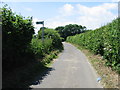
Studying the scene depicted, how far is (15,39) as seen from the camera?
747cm

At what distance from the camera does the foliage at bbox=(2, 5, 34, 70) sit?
6619mm

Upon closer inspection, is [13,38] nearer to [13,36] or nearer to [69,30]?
[13,36]

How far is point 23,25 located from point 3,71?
2.61m

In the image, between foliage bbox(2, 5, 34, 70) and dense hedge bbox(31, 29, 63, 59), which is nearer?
foliage bbox(2, 5, 34, 70)

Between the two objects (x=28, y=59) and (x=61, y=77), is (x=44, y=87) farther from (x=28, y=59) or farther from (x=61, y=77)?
(x=28, y=59)

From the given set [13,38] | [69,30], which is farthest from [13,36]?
[69,30]

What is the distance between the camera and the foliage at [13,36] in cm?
662

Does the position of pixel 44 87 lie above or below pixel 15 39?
below

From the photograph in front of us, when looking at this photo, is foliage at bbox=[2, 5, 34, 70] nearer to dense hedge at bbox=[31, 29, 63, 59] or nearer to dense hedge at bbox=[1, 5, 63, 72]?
dense hedge at bbox=[1, 5, 63, 72]

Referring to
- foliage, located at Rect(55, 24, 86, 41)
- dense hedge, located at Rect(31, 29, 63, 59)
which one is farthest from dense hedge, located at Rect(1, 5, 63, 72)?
foliage, located at Rect(55, 24, 86, 41)

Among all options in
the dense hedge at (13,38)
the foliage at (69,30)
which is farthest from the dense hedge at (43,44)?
the foliage at (69,30)

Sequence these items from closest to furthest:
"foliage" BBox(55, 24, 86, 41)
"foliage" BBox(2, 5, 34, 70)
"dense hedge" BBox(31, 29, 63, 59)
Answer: "foliage" BBox(2, 5, 34, 70)
"dense hedge" BBox(31, 29, 63, 59)
"foliage" BBox(55, 24, 86, 41)

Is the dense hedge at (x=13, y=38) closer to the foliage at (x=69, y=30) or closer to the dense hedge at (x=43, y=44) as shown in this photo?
the dense hedge at (x=43, y=44)

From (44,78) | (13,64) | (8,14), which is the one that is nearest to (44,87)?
(44,78)
